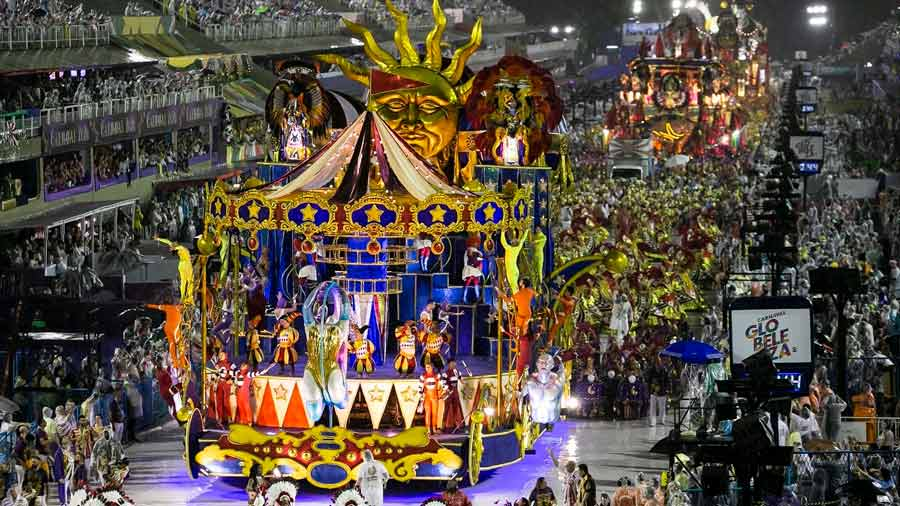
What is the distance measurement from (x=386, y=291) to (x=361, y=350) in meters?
1.56

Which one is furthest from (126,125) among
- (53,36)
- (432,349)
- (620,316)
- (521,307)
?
(432,349)

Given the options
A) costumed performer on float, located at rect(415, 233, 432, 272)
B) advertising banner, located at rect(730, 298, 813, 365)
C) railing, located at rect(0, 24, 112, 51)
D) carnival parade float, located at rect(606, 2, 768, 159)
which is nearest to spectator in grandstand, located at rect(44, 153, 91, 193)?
railing, located at rect(0, 24, 112, 51)

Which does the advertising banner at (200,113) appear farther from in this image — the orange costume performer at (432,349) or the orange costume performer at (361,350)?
the orange costume performer at (432,349)

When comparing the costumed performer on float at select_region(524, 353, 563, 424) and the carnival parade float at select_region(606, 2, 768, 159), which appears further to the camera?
the carnival parade float at select_region(606, 2, 768, 159)

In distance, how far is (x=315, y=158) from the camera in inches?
1133

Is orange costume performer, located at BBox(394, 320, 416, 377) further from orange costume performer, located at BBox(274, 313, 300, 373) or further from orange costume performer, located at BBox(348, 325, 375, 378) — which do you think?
orange costume performer, located at BBox(274, 313, 300, 373)

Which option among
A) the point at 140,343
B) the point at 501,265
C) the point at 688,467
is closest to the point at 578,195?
the point at 140,343

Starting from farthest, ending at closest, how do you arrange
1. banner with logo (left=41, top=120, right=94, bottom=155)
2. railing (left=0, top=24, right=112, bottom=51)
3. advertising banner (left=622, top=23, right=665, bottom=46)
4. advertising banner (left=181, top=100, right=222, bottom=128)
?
1. advertising banner (left=622, top=23, right=665, bottom=46)
2. advertising banner (left=181, top=100, right=222, bottom=128)
3. railing (left=0, top=24, right=112, bottom=51)
4. banner with logo (left=41, top=120, right=94, bottom=155)

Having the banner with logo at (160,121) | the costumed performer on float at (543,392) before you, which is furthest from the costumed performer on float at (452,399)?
the banner with logo at (160,121)

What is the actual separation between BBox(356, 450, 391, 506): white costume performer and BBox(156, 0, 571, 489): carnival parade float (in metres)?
1.48

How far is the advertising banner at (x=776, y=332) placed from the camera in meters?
26.6

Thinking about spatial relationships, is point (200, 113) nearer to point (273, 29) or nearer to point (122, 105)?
point (122, 105)

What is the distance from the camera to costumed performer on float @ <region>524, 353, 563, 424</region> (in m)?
29.2

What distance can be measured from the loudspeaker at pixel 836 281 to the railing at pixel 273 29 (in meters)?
47.0
